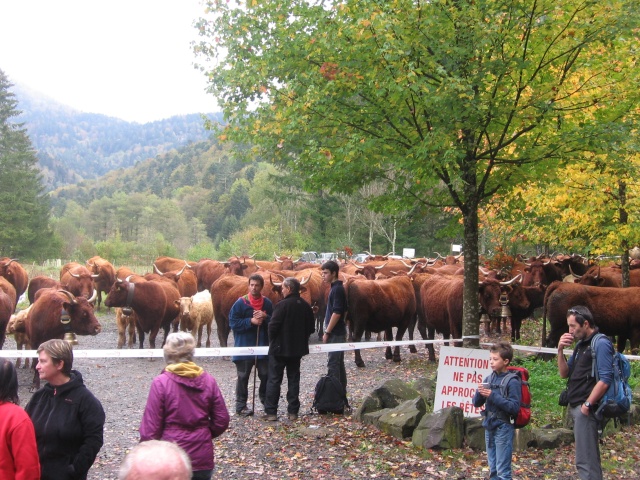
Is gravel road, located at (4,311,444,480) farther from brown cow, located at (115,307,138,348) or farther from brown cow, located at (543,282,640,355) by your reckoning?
brown cow, located at (543,282,640,355)

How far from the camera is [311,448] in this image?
23.5 feet

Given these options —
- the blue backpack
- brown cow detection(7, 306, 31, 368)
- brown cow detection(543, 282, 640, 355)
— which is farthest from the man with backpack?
brown cow detection(7, 306, 31, 368)

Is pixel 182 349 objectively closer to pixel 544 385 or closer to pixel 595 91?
pixel 595 91

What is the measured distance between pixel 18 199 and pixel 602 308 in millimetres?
45155

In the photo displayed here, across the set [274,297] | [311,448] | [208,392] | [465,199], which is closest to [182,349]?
A: [208,392]

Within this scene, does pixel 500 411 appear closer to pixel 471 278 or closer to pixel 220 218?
pixel 471 278

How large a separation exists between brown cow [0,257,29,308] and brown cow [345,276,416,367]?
35.1 ft

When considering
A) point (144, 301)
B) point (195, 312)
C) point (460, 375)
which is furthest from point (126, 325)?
A: point (460, 375)

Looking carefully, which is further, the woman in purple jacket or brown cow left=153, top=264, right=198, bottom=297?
brown cow left=153, top=264, right=198, bottom=297

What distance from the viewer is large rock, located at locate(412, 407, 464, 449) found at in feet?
22.7

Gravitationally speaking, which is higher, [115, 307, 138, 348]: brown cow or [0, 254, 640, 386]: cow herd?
[0, 254, 640, 386]: cow herd

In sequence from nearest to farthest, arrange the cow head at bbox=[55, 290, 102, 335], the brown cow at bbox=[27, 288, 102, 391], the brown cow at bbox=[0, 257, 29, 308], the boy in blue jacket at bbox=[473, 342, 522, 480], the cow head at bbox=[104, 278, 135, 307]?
the boy in blue jacket at bbox=[473, 342, 522, 480], the brown cow at bbox=[27, 288, 102, 391], the cow head at bbox=[55, 290, 102, 335], the cow head at bbox=[104, 278, 135, 307], the brown cow at bbox=[0, 257, 29, 308]

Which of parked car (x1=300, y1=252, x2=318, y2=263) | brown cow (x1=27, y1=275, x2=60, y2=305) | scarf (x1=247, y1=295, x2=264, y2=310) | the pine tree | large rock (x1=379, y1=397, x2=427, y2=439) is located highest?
the pine tree

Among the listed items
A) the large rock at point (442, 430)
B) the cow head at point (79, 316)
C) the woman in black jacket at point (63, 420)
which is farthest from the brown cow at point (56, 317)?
the woman in black jacket at point (63, 420)
